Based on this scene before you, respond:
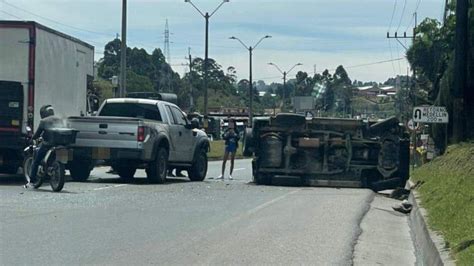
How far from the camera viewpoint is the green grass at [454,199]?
9.73m

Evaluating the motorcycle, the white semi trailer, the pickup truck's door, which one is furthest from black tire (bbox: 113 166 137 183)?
the motorcycle

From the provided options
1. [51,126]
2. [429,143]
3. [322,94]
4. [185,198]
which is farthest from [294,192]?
[322,94]

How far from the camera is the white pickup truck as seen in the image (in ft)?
65.7

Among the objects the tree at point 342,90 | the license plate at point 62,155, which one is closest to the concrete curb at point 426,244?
the license plate at point 62,155

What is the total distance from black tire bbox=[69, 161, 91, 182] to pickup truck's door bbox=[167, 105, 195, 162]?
86.7 inches

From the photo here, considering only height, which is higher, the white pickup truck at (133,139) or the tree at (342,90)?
the tree at (342,90)

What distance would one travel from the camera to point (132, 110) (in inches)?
868

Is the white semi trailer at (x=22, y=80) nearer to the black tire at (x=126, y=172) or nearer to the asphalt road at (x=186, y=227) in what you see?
the asphalt road at (x=186, y=227)

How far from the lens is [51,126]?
58.6ft

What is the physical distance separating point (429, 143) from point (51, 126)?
19037mm

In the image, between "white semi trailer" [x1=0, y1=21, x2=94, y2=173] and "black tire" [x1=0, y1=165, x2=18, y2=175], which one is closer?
"white semi trailer" [x1=0, y1=21, x2=94, y2=173]

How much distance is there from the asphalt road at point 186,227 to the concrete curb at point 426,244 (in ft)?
0.60

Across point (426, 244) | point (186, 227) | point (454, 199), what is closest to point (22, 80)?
point (186, 227)

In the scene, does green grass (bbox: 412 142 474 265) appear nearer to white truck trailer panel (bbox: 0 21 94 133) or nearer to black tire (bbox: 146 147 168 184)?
black tire (bbox: 146 147 168 184)
